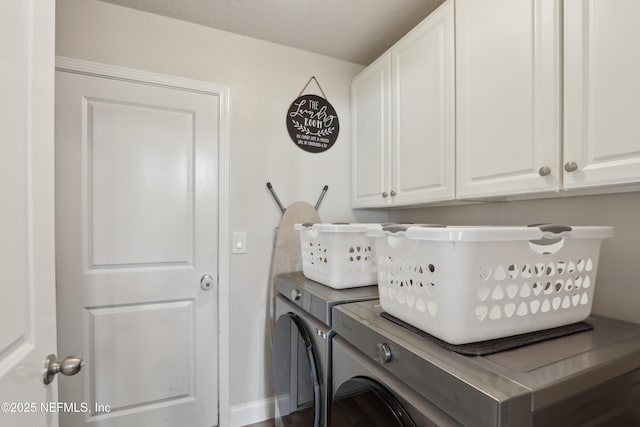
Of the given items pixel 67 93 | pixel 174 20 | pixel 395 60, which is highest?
pixel 174 20

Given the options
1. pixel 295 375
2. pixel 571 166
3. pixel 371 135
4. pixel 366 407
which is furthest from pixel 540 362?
pixel 371 135

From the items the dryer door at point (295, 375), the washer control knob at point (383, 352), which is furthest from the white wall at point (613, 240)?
the dryer door at point (295, 375)

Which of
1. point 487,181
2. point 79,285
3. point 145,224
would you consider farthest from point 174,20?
point 487,181

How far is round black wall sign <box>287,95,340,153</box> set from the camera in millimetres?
2045

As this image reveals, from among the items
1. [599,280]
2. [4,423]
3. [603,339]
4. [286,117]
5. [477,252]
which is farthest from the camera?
[286,117]

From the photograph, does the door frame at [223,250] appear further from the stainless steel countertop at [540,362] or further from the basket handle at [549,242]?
the basket handle at [549,242]

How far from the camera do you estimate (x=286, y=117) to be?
6.64ft

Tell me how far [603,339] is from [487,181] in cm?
61

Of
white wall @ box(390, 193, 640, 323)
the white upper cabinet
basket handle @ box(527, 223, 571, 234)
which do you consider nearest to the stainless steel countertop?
white wall @ box(390, 193, 640, 323)

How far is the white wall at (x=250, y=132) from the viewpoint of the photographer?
1710 mm

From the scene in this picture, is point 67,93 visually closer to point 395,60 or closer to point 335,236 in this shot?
point 335,236

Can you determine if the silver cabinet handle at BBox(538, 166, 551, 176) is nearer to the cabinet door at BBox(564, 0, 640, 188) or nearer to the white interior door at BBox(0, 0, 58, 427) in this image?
the cabinet door at BBox(564, 0, 640, 188)

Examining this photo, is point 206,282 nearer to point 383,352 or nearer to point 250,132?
Result: point 250,132

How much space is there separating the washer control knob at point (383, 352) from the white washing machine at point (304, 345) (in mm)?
300
